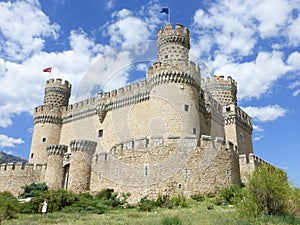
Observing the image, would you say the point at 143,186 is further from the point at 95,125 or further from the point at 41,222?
the point at 95,125

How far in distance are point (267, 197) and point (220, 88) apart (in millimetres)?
23065

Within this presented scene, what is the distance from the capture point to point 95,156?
24.5 m

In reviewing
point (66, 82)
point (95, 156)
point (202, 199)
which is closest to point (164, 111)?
point (95, 156)

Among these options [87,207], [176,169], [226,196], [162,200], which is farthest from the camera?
[176,169]

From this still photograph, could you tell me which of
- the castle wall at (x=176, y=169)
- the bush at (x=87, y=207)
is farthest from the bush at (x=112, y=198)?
the bush at (x=87, y=207)

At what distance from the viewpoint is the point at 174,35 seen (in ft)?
90.5

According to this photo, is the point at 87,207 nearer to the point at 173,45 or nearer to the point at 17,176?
the point at 17,176

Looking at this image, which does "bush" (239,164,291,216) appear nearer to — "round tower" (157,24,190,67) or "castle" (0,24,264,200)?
"castle" (0,24,264,200)

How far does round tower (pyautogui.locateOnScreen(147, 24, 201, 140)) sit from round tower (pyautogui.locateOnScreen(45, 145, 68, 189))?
9.66 metres

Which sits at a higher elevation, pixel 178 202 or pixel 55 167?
pixel 55 167

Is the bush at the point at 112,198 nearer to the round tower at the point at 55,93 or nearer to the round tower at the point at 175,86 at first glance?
the round tower at the point at 175,86

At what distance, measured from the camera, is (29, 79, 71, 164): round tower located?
34875mm

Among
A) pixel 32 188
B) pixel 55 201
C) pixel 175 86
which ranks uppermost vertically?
pixel 175 86

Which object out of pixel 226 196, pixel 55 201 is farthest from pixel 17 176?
pixel 226 196
